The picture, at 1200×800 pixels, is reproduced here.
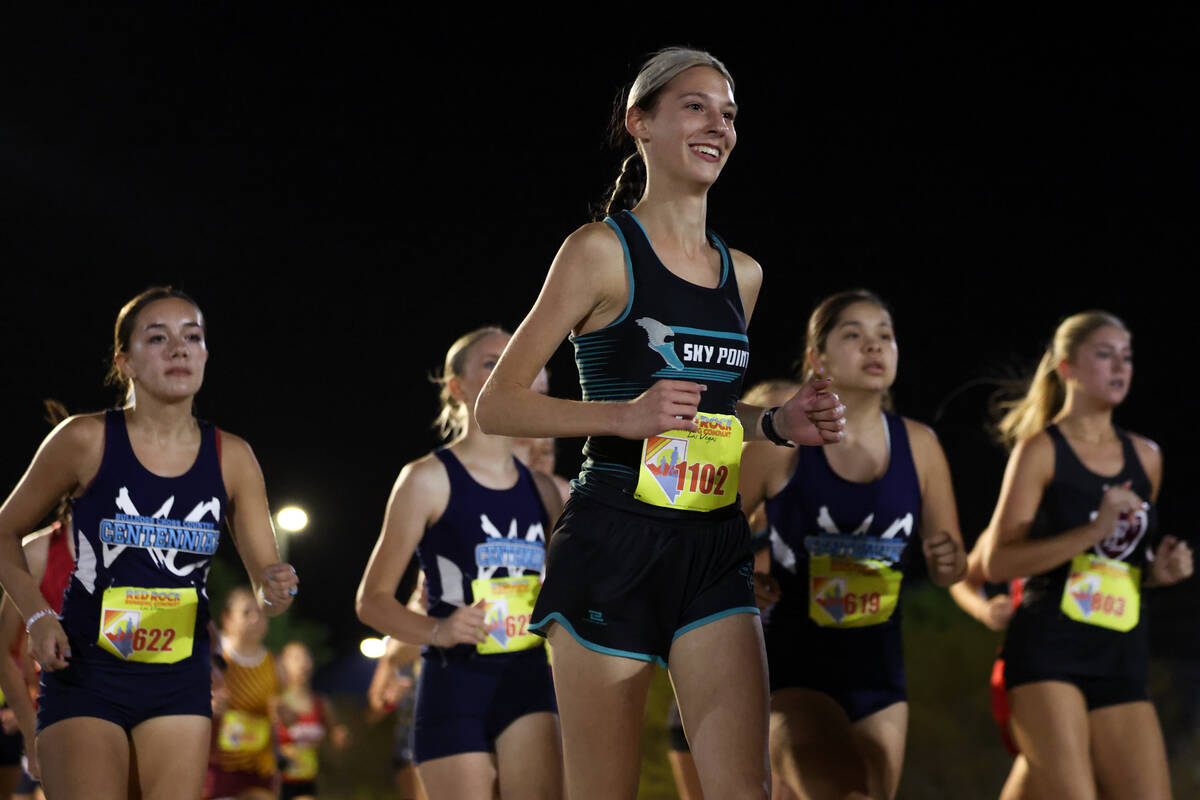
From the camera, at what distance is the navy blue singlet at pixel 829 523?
3.96m

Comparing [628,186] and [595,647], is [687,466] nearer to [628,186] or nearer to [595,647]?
[595,647]

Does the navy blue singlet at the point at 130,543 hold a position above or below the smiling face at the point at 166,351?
below

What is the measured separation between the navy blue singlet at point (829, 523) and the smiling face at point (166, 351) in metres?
1.89

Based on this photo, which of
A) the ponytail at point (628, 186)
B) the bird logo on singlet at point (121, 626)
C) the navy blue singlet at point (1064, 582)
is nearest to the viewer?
the ponytail at point (628, 186)

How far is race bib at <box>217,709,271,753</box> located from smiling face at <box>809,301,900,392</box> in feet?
15.7

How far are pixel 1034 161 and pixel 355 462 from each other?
37.4 feet

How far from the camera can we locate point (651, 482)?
8.46ft

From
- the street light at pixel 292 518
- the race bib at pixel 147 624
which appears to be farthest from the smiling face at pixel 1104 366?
the street light at pixel 292 518

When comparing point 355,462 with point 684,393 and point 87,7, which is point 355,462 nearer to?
point 87,7

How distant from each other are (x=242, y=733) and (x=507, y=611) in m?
4.15

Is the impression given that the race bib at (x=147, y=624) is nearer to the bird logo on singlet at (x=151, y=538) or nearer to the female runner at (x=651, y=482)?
the bird logo on singlet at (x=151, y=538)

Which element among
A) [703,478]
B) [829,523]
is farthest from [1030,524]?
[703,478]

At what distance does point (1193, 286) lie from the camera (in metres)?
14.8

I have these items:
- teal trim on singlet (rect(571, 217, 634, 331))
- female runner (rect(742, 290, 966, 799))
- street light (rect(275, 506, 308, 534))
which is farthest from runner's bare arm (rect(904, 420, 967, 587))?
street light (rect(275, 506, 308, 534))
